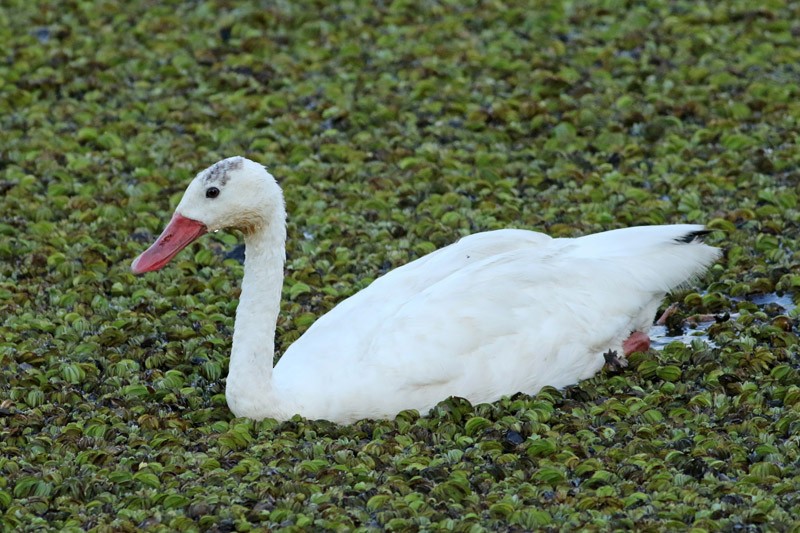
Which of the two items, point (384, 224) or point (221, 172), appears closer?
point (221, 172)

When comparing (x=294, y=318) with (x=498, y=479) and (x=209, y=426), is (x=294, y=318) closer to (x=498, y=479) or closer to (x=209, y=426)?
(x=209, y=426)

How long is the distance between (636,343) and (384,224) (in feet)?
8.06

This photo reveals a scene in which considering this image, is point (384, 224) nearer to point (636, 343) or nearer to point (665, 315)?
point (665, 315)

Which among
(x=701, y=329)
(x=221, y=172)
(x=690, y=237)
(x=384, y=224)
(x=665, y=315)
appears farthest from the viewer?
(x=384, y=224)

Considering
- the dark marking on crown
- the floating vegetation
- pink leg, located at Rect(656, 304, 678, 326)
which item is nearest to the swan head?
the dark marking on crown

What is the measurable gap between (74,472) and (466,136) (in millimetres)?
5353

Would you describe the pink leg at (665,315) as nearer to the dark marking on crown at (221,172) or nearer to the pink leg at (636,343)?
the pink leg at (636,343)

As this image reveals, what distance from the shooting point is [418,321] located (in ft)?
24.5

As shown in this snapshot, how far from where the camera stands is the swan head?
7363mm

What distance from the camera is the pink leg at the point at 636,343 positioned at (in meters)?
8.00

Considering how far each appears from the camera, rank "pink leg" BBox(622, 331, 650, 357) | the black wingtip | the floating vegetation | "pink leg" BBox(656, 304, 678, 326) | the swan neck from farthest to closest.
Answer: "pink leg" BBox(656, 304, 678, 326) → the black wingtip → "pink leg" BBox(622, 331, 650, 357) → the swan neck → the floating vegetation

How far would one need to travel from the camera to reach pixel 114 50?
12.9 m

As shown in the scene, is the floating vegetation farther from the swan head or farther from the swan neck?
the swan head

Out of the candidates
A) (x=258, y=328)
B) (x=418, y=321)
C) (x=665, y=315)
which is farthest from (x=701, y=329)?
(x=258, y=328)
